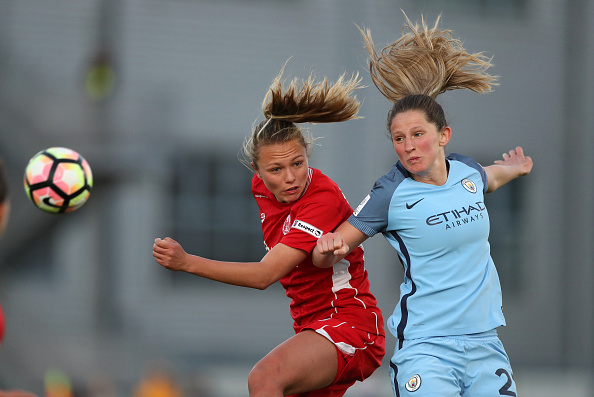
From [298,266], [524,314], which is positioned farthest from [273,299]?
[298,266]

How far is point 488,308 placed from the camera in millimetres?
4117

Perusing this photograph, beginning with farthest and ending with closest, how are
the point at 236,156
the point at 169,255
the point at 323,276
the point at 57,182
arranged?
the point at 236,156 < the point at 57,182 < the point at 323,276 < the point at 169,255

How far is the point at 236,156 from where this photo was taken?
1366 centimetres

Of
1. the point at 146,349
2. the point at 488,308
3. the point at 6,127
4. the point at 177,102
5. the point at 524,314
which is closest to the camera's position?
the point at 488,308

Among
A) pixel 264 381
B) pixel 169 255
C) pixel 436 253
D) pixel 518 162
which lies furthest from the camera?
pixel 518 162

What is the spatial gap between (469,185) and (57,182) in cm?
322

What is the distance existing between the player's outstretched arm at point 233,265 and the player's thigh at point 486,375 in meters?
1.07

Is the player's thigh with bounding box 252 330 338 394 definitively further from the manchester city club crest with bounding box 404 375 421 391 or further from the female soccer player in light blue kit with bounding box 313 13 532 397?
the manchester city club crest with bounding box 404 375 421 391

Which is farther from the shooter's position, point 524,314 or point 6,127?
point 524,314

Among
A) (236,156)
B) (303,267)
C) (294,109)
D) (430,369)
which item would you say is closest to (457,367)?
(430,369)

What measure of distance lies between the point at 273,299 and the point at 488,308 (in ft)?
33.4

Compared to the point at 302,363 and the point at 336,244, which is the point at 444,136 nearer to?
the point at 336,244

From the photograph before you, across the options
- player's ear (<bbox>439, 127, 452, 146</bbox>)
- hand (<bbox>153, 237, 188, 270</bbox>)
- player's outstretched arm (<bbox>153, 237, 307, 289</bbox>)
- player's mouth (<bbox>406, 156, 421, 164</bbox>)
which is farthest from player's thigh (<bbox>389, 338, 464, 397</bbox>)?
hand (<bbox>153, 237, 188, 270</bbox>)

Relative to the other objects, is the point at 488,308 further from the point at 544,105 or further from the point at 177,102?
the point at 544,105
